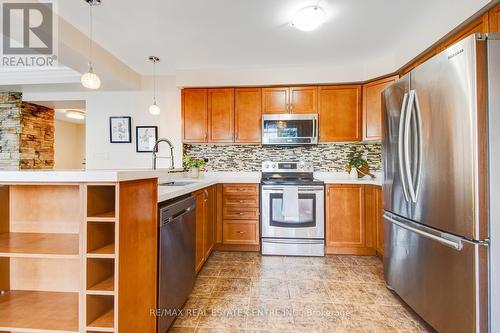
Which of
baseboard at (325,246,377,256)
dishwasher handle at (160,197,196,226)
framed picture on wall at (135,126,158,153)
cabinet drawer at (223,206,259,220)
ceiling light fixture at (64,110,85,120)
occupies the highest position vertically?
ceiling light fixture at (64,110,85,120)

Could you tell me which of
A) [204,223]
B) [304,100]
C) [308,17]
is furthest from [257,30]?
[204,223]

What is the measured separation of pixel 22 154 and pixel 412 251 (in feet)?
17.2

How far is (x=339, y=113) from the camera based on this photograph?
3.31m

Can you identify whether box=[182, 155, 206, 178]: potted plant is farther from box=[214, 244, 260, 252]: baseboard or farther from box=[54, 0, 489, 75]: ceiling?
box=[54, 0, 489, 75]: ceiling

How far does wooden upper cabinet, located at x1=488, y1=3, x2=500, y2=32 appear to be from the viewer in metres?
1.60

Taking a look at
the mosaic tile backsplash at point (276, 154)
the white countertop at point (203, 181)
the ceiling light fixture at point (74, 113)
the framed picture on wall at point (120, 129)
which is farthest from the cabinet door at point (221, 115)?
the ceiling light fixture at point (74, 113)

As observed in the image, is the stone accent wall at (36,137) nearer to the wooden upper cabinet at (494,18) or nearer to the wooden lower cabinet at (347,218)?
the wooden lower cabinet at (347,218)

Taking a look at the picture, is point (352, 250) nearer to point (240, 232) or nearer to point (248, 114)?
point (240, 232)

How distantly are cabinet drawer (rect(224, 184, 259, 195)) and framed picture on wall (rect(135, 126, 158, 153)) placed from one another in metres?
1.47

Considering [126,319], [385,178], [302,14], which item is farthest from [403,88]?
[126,319]

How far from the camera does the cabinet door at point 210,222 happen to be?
8.70 feet

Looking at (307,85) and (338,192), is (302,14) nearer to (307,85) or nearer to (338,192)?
(307,85)

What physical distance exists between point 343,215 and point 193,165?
2.10 m

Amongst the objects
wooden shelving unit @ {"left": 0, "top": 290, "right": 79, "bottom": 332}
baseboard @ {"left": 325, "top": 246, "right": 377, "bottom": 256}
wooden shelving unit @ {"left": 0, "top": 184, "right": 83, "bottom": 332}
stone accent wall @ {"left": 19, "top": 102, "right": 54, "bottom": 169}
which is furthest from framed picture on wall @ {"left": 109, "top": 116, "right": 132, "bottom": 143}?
baseboard @ {"left": 325, "top": 246, "right": 377, "bottom": 256}
